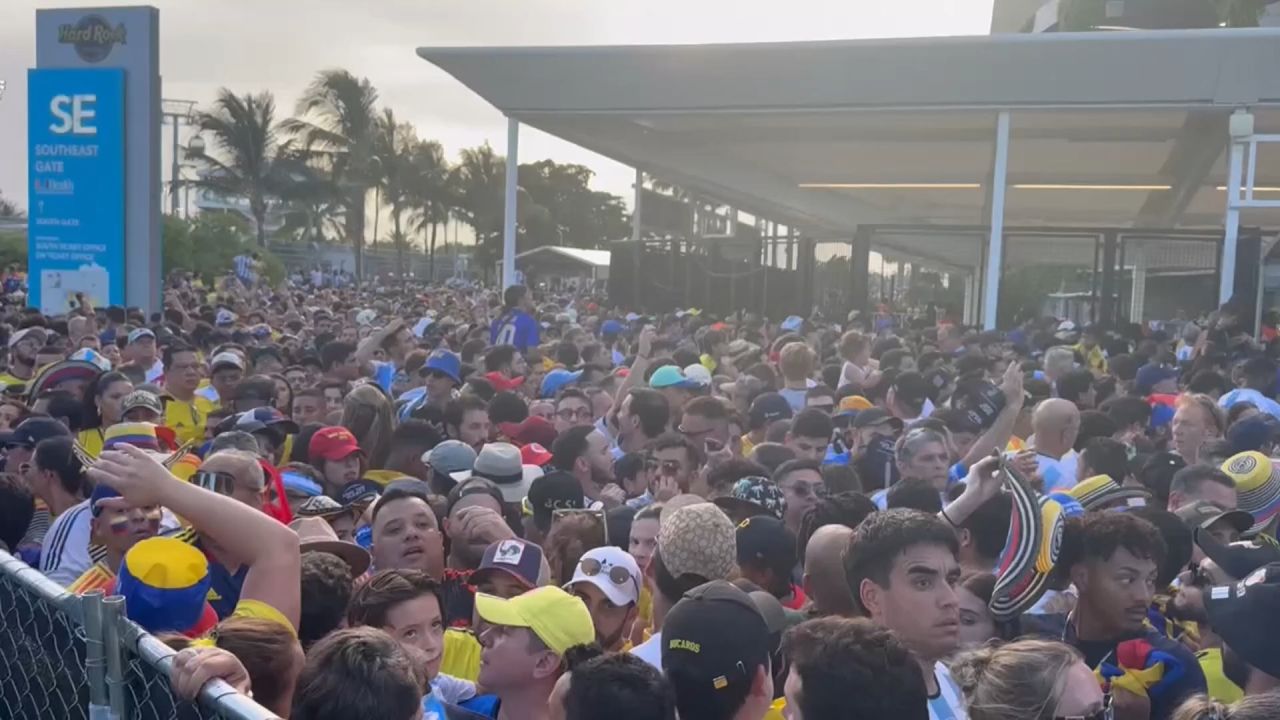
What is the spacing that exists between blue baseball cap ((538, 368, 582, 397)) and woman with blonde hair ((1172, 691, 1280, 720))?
8.34 meters

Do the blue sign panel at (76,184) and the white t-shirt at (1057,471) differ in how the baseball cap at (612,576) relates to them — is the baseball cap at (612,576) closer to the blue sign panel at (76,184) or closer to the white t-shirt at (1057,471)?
the white t-shirt at (1057,471)

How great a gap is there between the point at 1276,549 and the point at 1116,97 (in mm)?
14075

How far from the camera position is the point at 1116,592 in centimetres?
458

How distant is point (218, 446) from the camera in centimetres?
652

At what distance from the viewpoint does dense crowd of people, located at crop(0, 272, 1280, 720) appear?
3461mm

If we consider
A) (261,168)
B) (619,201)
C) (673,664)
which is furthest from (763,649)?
(619,201)

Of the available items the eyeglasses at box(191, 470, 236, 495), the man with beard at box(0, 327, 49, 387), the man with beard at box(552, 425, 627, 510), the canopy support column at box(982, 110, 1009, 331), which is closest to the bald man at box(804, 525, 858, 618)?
the eyeglasses at box(191, 470, 236, 495)

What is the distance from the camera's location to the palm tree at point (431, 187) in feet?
211

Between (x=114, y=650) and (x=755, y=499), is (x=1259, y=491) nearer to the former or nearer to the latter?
(x=755, y=499)

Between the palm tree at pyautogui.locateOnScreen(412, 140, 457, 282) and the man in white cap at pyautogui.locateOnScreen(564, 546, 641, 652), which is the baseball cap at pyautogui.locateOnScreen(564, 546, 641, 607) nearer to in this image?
the man in white cap at pyautogui.locateOnScreen(564, 546, 641, 652)

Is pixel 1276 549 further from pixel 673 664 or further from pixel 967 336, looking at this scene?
pixel 967 336

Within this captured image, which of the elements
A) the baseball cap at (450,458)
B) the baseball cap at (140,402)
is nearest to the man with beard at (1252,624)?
the baseball cap at (450,458)

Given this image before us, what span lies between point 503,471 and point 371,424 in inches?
56.6

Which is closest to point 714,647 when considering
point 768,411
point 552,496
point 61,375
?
point 552,496
